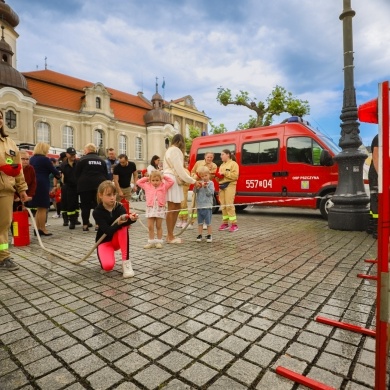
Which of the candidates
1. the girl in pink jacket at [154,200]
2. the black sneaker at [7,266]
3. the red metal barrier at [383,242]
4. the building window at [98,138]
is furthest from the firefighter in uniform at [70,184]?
the building window at [98,138]

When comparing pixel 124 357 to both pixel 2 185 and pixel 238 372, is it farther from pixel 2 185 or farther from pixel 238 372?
pixel 2 185

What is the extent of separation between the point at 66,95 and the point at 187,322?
4264cm

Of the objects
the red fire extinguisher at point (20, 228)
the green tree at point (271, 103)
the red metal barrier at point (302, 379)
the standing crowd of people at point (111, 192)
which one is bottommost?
the red metal barrier at point (302, 379)

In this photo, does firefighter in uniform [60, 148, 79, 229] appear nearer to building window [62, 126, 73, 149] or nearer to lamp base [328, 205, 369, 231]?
lamp base [328, 205, 369, 231]

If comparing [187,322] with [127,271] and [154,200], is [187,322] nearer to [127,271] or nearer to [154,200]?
[127,271]

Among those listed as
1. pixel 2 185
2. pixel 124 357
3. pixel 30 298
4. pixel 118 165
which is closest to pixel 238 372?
pixel 124 357

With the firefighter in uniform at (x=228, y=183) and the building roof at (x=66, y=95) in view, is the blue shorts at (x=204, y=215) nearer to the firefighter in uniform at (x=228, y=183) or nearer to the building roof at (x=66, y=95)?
the firefighter in uniform at (x=228, y=183)

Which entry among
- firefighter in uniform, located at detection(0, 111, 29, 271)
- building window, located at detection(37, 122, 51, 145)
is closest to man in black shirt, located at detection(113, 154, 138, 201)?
firefighter in uniform, located at detection(0, 111, 29, 271)

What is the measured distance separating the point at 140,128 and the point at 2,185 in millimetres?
43360

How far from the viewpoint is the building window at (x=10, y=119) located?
30680 millimetres

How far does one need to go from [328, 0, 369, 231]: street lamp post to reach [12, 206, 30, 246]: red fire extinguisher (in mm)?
6078

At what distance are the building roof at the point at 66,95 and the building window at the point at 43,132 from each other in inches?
94.7

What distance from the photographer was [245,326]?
222cm

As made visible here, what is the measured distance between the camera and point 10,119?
30906mm
